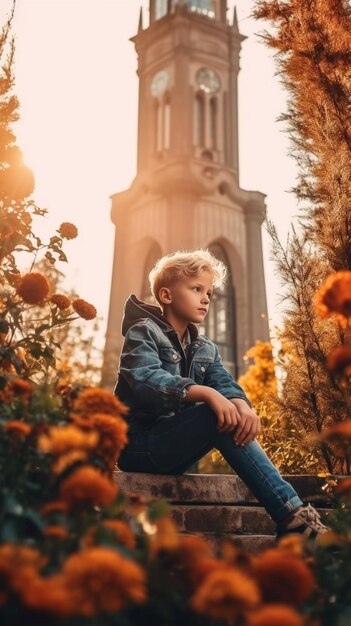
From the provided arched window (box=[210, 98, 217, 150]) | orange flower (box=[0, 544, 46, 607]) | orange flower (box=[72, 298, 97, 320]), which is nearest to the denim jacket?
orange flower (box=[72, 298, 97, 320])

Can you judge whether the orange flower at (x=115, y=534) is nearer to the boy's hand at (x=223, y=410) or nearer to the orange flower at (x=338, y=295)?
the orange flower at (x=338, y=295)

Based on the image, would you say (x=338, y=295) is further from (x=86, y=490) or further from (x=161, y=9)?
(x=161, y=9)

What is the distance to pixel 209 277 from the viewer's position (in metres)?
3.11

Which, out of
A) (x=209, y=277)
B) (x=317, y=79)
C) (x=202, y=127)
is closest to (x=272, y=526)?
(x=209, y=277)

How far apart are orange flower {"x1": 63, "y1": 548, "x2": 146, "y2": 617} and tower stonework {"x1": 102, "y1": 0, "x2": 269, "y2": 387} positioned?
81.4ft

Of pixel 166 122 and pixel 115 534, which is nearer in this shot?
pixel 115 534

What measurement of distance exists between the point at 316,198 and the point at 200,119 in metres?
25.9

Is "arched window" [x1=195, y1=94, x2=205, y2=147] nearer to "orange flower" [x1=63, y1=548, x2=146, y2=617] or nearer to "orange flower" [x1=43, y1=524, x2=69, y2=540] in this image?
"orange flower" [x1=43, y1=524, x2=69, y2=540]

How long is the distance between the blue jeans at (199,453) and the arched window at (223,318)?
2435 cm

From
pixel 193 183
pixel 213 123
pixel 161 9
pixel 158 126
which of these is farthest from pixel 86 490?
pixel 161 9

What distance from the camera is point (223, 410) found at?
8.34ft

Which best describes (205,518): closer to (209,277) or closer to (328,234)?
(209,277)

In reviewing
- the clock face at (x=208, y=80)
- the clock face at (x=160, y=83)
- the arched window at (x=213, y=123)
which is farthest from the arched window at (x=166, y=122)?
the arched window at (x=213, y=123)

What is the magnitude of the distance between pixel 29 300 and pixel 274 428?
276cm
